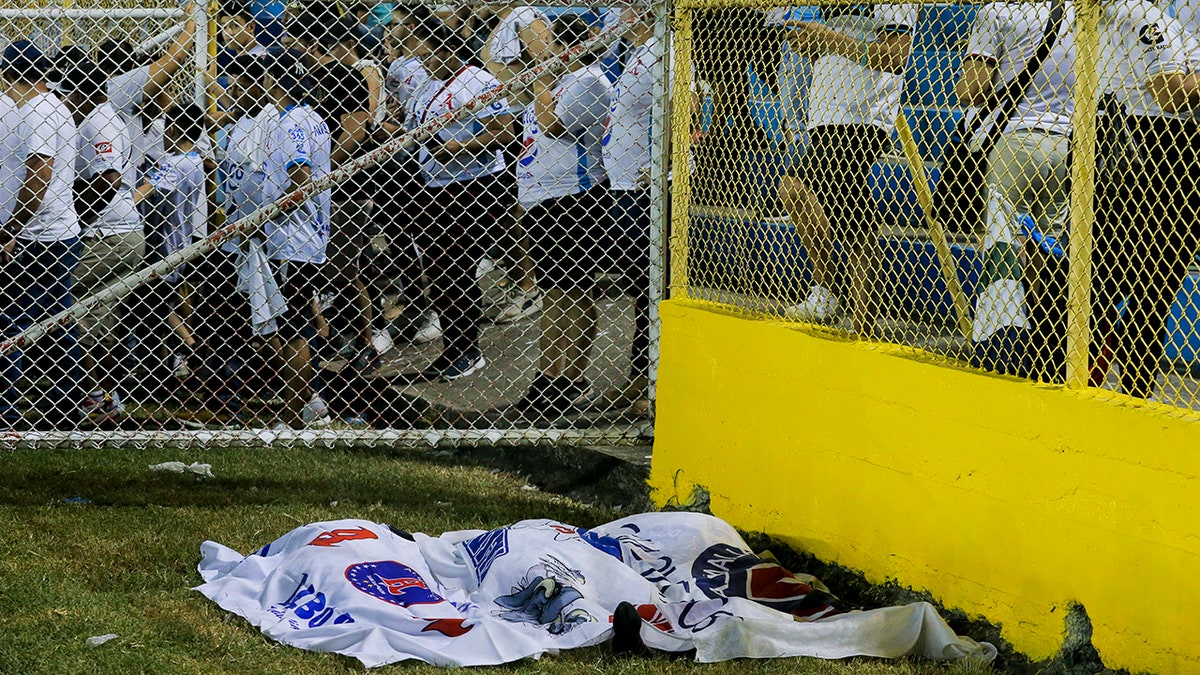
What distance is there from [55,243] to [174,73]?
111cm

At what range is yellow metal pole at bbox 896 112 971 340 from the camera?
419cm

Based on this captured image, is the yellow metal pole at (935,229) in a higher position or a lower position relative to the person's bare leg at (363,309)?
higher

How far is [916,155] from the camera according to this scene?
4.41 metres

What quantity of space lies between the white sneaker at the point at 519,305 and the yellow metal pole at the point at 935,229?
12.6 ft

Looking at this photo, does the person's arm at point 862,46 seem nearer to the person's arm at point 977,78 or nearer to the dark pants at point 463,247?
the person's arm at point 977,78

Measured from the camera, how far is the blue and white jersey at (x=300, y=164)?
6.75m

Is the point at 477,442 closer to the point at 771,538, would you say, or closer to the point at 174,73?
the point at 771,538

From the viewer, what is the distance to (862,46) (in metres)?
4.70

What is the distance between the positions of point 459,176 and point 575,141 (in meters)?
1.10

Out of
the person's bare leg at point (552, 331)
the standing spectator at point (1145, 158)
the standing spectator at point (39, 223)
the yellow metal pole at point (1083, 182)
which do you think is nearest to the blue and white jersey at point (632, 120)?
the person's bare leg at point (552, 331)

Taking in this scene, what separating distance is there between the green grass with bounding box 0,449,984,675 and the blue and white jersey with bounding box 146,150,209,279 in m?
1.35

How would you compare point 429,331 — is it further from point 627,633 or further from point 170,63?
point 627,633

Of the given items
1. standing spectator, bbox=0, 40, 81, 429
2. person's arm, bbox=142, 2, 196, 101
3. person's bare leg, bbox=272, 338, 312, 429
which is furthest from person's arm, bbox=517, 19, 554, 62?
standing spectator, bbox=0, 40, 81, 429

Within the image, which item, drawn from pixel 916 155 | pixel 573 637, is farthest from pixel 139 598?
pixel 916 155
